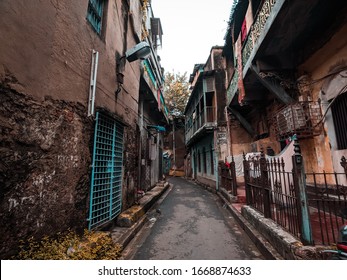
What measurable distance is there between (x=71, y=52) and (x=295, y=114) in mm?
5902

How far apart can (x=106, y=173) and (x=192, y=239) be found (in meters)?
2.75

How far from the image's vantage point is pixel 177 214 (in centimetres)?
668

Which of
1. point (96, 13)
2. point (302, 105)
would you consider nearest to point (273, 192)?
point (302, 105)

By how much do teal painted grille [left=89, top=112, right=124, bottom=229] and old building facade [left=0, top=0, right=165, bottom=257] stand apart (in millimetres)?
24

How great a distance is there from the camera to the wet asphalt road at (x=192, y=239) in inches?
144

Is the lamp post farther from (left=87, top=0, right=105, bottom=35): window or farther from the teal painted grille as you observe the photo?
the teal painted grille

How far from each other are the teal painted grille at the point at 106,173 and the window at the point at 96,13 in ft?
7.42

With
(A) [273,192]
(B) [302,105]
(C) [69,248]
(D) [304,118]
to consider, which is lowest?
(C) [69,248]

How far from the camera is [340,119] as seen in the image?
4.51m

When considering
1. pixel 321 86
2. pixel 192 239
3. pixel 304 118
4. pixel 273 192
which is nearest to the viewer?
pixel 273 192

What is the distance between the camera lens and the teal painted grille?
4.04 metres

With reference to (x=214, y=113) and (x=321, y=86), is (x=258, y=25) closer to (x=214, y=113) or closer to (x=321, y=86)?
(x=321, y=86)

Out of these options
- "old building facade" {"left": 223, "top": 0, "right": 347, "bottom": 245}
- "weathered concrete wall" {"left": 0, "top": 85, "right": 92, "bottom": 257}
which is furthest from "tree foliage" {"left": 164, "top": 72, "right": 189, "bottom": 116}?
"weathered concrete wall" {"left": 0, "top": 85, "right": 92, "bottom": 257}

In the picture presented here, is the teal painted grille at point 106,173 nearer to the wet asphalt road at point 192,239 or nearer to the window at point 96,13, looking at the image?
the wet asphalt road at point 192,239
